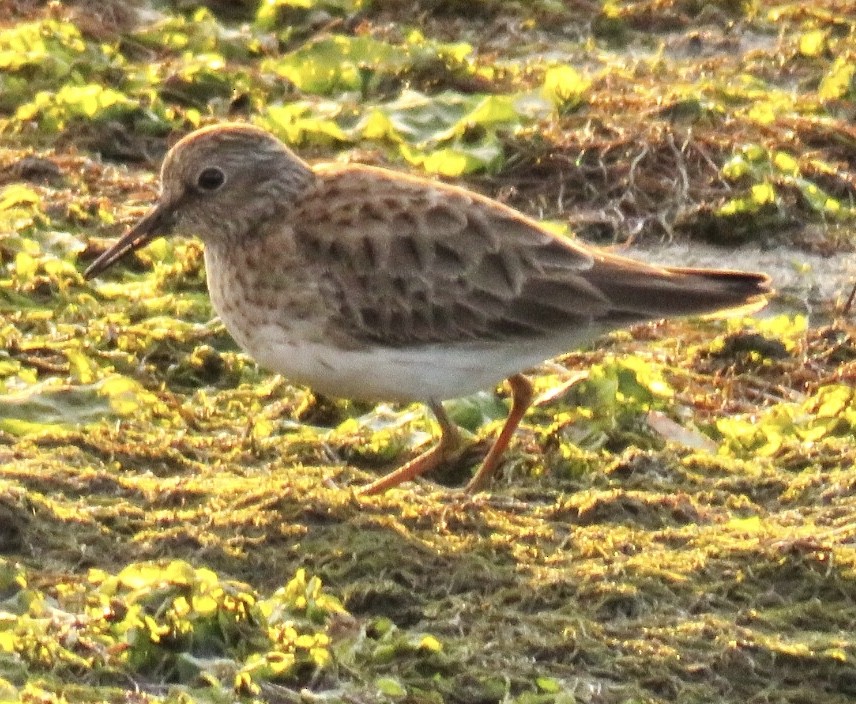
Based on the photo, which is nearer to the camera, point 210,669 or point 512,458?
point 210,669

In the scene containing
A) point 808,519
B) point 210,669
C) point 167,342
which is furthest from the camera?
point 167,342

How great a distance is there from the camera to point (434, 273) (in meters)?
8.66

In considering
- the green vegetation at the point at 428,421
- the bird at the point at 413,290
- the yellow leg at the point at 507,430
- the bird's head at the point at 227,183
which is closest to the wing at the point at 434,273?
the bird at the point at 413,290

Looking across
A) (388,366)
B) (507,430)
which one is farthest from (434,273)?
(507,430)

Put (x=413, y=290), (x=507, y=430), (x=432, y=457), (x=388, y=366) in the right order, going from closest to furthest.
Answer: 1. (x=388, y=366)
2. (x=413, y=290)
3. (x=432, y=457)
4. (x=507, y=430)

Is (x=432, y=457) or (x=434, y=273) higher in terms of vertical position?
(x=434, y=273)

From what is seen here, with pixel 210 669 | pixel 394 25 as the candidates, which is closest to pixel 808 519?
pixel 210 669

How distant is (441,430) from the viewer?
880 centimetres

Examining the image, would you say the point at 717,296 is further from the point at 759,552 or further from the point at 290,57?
the point at 290,57

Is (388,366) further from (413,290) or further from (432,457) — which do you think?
(432,457)

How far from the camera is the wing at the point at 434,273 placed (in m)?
8.56

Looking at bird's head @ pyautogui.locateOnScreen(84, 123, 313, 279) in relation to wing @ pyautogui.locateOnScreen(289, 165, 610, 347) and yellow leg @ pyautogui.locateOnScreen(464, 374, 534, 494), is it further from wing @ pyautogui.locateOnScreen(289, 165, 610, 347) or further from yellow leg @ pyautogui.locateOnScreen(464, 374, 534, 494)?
yellow leg @ pyautogui.locateOnScreen(464, 374, 534, 494)

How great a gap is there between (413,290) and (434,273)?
13 cm

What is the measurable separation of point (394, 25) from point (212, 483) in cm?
719
